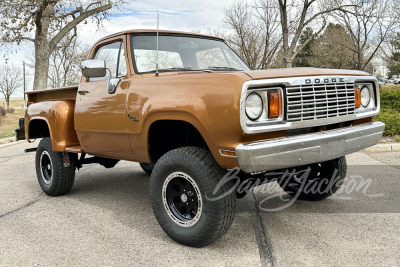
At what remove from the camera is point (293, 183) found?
4.66 metres

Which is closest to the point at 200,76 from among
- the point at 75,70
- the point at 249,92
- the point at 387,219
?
the point at 249,92

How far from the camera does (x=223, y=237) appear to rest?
3.60 metres

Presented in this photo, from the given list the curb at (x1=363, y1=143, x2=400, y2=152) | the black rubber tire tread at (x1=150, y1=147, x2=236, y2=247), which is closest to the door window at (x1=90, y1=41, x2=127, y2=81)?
the black rubber tire tread at (x1=150, y1=147, x2=236, y2=247)

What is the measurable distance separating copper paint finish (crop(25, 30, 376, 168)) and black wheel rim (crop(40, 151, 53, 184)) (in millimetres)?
534

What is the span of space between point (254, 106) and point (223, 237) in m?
1.36

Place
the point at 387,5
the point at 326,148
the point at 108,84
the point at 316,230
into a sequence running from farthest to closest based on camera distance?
the point at 387,5
the point at 108,84
the point at 316,230
the point at 326,148

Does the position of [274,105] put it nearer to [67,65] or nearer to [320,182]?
[320,182]

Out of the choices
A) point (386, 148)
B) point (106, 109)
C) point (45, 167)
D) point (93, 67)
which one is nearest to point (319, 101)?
point (106, 109)

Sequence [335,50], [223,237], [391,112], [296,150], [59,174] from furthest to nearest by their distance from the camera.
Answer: [335,50] < [391,112] < [59,174] < [223,237] < [296,150]

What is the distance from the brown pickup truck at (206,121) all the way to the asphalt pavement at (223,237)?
291 millimetres

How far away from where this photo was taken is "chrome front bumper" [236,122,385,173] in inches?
112

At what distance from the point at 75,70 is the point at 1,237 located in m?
36.4

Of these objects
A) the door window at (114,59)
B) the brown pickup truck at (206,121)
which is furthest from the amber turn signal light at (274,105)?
the door window at (114,59)

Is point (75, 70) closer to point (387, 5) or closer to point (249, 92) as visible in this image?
point (387, 5)
